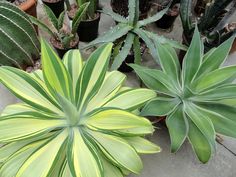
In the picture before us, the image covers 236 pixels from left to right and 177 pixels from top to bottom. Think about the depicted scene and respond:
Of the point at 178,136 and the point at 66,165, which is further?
the point at 178,136

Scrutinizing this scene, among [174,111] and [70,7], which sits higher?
[70,7]

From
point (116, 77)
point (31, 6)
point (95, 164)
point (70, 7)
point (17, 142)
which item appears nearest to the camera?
point (95, 164)

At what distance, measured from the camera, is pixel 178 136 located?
1.18 metres

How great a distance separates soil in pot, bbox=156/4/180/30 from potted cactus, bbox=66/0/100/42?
394 millimetres

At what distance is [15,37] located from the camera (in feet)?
4.89

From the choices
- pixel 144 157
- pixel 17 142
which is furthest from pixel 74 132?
pixel 144 157

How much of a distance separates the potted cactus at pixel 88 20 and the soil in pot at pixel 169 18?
394 mm

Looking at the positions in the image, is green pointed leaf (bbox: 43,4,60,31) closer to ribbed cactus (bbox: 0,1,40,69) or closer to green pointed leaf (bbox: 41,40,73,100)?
ribbed cactus (bbox: 0,1,40,69)

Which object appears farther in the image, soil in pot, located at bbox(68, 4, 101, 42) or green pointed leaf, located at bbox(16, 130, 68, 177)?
soil in pot, located at bbox(68, 4, 101, 42)

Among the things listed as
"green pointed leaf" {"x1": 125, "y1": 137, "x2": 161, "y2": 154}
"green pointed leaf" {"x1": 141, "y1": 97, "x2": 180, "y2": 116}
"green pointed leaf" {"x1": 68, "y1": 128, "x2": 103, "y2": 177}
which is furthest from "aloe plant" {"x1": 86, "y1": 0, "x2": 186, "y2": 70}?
"green pointed leaf" {"x1": 68, "y1": 128, "x2": 103, "y2": 177}

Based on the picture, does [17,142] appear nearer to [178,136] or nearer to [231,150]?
[178,136]

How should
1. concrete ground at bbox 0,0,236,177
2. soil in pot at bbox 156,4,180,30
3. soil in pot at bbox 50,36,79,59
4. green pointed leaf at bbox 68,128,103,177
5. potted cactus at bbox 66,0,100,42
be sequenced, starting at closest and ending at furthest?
green pointed leaf at bbox 68,128,103,177
concrete ground at bbox 0,0,236,177
soil in pot at bbox 50,36,79,59
potted cactus at bbox 66,0,100,42
soil in pot at bbox 156,4,180,30

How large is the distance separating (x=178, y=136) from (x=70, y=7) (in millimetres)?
1041

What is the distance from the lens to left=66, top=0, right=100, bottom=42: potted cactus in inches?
70.1
